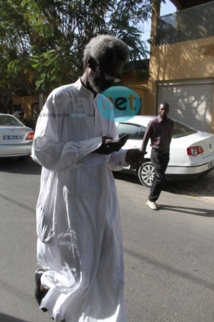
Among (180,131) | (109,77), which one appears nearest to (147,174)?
(180,131)

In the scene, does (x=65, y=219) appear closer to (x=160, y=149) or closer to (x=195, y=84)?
(x=160, y=149)

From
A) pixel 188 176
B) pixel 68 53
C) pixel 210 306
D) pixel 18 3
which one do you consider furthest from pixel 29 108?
pixel 210 306

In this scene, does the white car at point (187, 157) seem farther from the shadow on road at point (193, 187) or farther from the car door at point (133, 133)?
the shadow on road at point (193, 187)

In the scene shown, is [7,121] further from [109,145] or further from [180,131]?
[109,145]

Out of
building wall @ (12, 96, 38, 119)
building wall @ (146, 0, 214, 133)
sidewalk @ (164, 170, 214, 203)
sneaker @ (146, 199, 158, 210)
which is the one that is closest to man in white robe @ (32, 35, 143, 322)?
sneaker @ (146, 199, 158, 210)

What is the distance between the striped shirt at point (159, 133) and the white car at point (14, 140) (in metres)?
4.45

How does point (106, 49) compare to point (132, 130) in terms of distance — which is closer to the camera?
point (106, 49)

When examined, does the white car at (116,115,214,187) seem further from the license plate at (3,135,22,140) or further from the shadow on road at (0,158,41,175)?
the license plate at (3,135,22,140)

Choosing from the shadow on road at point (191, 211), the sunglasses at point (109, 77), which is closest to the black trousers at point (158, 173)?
the shadow on road at point (191, 211)

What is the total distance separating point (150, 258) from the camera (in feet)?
11.7

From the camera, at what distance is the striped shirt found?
540 centimetres

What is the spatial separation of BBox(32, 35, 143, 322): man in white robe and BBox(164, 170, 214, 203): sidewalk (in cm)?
447

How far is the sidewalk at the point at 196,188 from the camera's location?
21.1 feet

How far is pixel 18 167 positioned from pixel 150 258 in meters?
5.93
